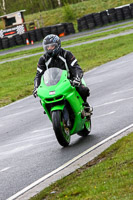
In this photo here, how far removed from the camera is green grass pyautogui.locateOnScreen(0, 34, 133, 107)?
21.7 meters

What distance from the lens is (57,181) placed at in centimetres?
688

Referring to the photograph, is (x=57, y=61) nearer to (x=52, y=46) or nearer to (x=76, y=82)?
(x=52, y=46)

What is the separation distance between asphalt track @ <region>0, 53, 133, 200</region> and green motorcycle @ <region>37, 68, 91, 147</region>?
1.21ft

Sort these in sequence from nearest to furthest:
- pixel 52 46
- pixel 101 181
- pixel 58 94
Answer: pixel 101 181 → pixel 58 94 → pixel 52 46

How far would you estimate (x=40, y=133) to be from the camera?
1153 cm

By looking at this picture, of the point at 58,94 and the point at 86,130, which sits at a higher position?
the point at 58,94

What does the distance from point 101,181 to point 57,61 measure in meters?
3.78

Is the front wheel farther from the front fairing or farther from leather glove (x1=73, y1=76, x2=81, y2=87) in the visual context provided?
leather glove (x1=73, y1=76, x2=81, y2=87)

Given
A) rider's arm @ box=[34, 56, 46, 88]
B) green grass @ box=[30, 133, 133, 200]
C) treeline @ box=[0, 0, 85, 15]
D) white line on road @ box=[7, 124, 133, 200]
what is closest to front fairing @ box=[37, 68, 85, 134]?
rider's arm @ box=[34, 56, 46, 88]

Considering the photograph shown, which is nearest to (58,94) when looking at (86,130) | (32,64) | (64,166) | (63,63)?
(63,63)

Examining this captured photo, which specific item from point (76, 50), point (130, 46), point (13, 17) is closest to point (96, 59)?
point (130, 46)

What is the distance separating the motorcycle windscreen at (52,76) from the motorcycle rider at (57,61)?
0.25m

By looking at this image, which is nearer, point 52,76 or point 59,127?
point 59,127

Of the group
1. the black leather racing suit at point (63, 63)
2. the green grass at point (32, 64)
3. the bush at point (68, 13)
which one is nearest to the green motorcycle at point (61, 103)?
the black leather racing suit at point (63, 63)
